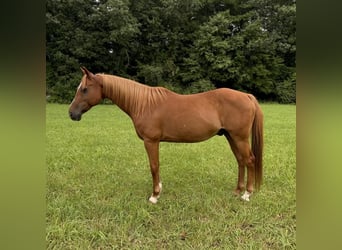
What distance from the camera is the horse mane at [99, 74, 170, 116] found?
5.19ft

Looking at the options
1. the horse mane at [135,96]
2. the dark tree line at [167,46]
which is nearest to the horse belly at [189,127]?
the horse mane at [135,96]

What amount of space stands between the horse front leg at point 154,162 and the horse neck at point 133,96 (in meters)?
0.20

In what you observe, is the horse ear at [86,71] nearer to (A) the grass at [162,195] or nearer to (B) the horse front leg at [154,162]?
(A) the grass at [162,195]

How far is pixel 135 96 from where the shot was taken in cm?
161

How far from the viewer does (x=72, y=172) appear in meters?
2.14

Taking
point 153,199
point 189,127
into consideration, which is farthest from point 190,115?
point 153,199

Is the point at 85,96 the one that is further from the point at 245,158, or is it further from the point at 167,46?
the point at 245,158

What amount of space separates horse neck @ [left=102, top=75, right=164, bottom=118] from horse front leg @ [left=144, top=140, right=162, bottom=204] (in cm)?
20

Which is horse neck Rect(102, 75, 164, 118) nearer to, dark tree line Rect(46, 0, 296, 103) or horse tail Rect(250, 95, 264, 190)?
dark tree line Rect(46, 0, 296, 103)

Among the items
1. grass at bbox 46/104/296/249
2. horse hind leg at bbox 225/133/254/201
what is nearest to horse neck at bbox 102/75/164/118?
grass at bbox 46/104/296/249

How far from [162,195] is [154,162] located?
0.26m
